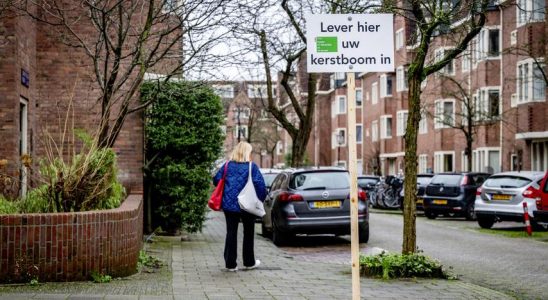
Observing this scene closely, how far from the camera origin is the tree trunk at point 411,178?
11727 mm

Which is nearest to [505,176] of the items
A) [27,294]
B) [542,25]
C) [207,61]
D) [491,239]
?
[491,239]

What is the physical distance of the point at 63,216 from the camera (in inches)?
373

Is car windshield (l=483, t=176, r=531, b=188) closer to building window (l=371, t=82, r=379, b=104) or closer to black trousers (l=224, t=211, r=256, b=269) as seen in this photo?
black trousers (l=224, t=211, r=256, b=269)

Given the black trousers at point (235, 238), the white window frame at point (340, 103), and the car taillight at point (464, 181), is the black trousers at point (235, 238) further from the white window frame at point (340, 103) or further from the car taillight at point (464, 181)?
the white window frame at point (340, 103)

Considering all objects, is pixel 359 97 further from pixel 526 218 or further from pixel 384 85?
pixel 526 218

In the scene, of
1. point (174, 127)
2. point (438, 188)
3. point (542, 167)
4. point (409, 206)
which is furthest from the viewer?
point (542, 167)

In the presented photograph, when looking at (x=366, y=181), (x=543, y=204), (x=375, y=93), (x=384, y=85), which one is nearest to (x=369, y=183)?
(x=366, y=181)

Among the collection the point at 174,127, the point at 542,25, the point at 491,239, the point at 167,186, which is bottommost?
the point at 491,239

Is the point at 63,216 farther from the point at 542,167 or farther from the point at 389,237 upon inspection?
the point at 542,167

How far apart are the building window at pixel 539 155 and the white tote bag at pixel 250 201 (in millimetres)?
28666

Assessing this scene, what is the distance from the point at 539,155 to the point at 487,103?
18.5 feet

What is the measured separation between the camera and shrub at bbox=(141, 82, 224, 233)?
17453 millimetres

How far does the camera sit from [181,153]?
17.8 metres

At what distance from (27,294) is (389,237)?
42.1 ft
